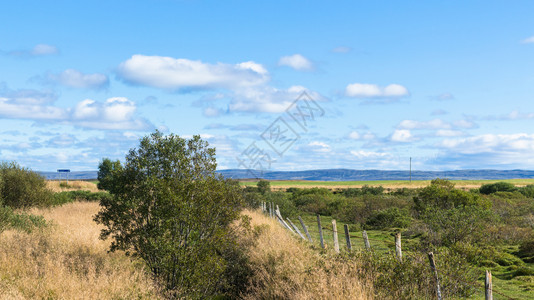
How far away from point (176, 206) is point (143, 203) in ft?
3.94

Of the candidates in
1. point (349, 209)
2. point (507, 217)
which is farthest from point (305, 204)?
point (507, 217)

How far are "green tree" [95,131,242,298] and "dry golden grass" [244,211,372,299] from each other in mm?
1476

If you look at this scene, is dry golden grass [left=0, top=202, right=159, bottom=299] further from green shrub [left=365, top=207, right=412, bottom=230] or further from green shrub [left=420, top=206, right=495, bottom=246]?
green shrub [left=365, top=207, right=412, bottom=230]

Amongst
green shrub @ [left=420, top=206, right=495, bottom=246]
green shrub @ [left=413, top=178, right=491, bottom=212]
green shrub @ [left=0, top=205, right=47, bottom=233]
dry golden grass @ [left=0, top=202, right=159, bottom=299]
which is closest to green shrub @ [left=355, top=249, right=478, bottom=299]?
dry golden grass @ [left=0, top=202, right=159, bottom=299]

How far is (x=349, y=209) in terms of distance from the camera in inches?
1508

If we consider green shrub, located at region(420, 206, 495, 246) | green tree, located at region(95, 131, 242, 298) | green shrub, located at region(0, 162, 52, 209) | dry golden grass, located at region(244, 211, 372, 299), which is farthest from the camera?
green shrub, located at region(0, 162, 52, 209)

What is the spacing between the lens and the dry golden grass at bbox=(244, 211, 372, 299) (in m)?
10.6

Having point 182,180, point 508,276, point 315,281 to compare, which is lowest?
point 508,276

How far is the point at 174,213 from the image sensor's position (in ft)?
43.0

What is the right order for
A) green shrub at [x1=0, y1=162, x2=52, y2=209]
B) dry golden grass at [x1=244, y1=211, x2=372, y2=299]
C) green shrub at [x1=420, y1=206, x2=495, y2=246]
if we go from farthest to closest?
1. green shrub at [x1=0, y1=162, x2=52, y2=209]
2. green shrub at [x1=420, y1=206, x2=495, y2=246]
3. dry golden grass at [x1=244, y1=211, x2=372, y2=299]

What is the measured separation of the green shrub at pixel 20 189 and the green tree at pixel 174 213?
762 inches

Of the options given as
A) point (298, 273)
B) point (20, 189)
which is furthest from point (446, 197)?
point (20, 189)

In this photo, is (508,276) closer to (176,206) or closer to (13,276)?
(176,206)

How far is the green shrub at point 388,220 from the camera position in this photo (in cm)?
3125
